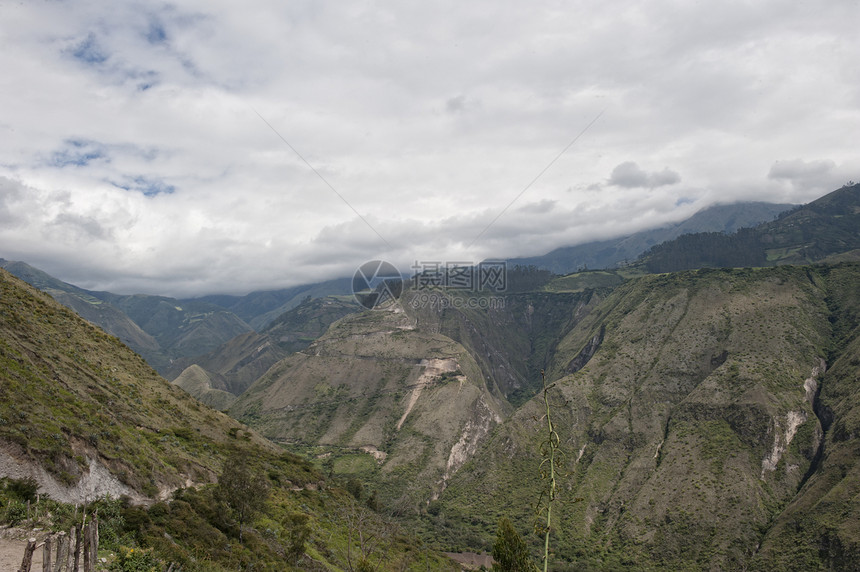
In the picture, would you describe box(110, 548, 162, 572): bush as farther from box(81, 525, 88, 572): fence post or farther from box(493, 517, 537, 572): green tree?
box(493, 517, 537, 572): green tree

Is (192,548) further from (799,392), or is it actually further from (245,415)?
(245,415)

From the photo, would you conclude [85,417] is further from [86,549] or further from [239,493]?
[86,549]

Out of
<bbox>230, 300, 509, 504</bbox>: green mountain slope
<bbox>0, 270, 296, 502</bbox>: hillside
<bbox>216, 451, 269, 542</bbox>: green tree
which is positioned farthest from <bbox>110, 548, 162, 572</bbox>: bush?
<bbox>230, 300, 509, 504</bbox>: green mountain slope

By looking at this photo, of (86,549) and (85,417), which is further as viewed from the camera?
(85,417)

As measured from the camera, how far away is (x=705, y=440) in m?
109

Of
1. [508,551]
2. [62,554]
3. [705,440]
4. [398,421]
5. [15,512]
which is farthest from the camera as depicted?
[398,421]

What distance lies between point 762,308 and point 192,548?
159 metres

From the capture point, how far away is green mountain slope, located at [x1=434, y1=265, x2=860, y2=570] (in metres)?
87.9

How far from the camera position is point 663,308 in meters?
165

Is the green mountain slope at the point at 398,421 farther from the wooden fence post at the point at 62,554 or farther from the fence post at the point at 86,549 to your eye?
the fence post at the point at 86,549

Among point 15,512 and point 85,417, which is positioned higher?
point 85,417

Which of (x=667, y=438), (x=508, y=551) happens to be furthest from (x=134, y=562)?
(x=667, y=438)

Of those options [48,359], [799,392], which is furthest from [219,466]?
[799,392]

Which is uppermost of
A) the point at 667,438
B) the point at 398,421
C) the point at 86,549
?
the point at 86,549
